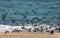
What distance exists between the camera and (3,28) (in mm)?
6164

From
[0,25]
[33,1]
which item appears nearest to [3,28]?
[0,25]

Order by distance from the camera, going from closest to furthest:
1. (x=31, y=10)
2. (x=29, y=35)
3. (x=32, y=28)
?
(x=29, y=35)
(x=32, y=28)
(x=31, y=10)

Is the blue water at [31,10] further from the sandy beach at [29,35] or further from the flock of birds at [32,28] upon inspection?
the sandy beach at [29,35]

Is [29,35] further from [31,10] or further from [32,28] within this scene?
[31,10]

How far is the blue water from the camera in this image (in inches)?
254

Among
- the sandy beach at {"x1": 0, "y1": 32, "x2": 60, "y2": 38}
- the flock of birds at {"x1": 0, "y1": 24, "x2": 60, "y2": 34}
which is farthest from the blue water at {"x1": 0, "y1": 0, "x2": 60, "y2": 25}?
the sandy beach at {"x1": 0, "y1": 32, "x2": 60, "y2": 38}

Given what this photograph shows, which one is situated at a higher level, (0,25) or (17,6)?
(17,6)

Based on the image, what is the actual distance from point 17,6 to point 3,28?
813 mm

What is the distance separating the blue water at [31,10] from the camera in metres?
6.46

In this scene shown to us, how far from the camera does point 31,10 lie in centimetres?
658

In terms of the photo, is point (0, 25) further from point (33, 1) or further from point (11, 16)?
point (33, 1)

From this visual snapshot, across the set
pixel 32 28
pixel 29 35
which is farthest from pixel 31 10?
pixel 29 35

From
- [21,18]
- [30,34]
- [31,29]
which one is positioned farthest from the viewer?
[21,18]

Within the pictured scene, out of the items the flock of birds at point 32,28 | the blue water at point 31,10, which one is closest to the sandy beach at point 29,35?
the flock of birds at point 32,28
